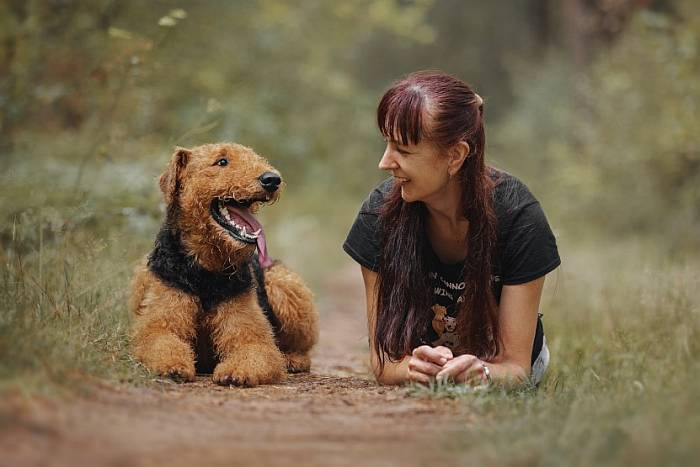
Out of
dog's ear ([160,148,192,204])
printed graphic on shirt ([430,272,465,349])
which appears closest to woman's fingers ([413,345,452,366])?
printed graphic on shirt ([430,272,465,349])

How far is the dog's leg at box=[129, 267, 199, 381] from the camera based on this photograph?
12.9ft

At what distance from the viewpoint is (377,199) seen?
4.36 meters

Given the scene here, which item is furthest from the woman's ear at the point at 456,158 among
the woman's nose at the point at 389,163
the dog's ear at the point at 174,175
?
the dog's ear at the point at 174,175

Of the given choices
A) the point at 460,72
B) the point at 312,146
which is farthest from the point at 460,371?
the point at 460,72

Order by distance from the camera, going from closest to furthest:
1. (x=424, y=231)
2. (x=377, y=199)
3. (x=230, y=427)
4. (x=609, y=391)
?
1. (x=230, y=427)
2. (x=609, y=391)
3. (x=424, y=231)
4. (x=377, y=199)

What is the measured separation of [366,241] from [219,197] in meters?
0.80

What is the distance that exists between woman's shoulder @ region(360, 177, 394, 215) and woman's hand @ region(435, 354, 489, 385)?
0.92m

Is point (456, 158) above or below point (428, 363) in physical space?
above

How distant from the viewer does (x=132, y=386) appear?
3.52 metres

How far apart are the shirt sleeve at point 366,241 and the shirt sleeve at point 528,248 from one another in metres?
0.67

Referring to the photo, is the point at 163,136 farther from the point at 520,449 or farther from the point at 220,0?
the point at 520,449

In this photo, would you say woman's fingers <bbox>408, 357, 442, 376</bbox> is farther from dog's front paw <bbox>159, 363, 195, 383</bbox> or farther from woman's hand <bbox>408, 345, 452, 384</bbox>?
dog's front paw <bbox>159, 363, 195, 383</bbox>

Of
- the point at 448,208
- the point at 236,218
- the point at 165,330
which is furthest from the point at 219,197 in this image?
the point at 448,208

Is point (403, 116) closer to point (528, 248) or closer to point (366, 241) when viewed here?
point (366, 241)
